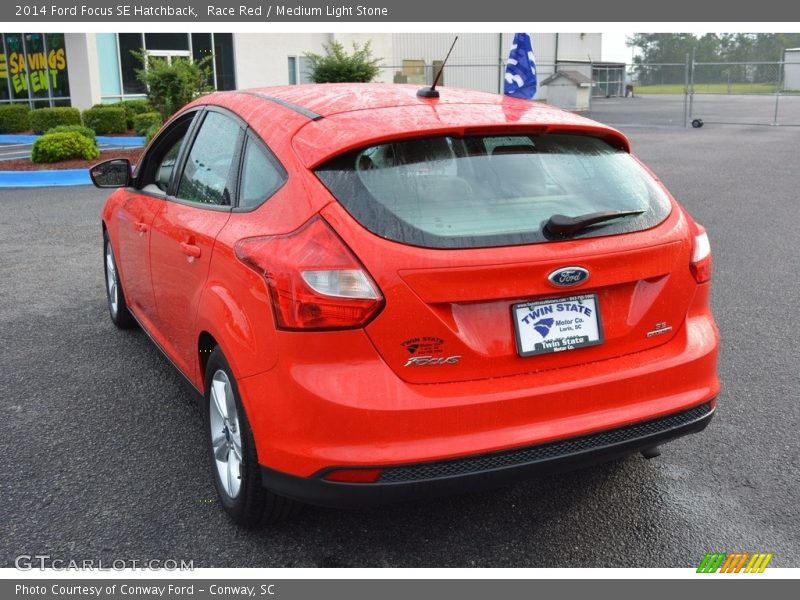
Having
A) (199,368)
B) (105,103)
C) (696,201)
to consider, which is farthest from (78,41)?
(199,368)

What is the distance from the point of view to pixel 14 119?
24719 mm

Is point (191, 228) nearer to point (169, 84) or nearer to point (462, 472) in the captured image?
point (462, 472)

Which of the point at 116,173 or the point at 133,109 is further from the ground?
the point at 116,173

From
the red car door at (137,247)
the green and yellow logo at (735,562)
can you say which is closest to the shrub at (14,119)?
the red car door at (137,247)

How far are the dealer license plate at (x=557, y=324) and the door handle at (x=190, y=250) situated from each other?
143 centimetres

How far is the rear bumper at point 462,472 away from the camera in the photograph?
2703 millimetres

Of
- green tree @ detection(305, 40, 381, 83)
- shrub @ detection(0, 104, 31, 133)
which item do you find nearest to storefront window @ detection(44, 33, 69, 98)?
shrub @ detection(0, 104, 31, 133)

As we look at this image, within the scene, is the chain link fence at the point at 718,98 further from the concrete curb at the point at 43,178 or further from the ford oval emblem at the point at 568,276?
the ford oval emblem at the point at 568,276

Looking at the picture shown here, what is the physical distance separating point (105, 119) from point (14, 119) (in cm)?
365

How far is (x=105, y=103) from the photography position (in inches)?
1013

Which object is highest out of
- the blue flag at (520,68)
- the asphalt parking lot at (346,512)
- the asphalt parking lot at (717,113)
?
the blue flag at (520,68)

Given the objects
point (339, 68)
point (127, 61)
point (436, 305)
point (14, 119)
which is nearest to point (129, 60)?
point (127, 61)

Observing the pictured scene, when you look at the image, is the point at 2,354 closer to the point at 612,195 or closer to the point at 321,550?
the point at 321,550

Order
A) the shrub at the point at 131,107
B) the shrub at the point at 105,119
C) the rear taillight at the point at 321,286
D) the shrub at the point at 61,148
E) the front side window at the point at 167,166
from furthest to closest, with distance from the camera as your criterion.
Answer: the shrub at the point at 131,107
the shrub at the point at 105,119
the shrub at the point at 61,148
the front side window at the point at 167,166
the rear taillight at the point at 321,286
